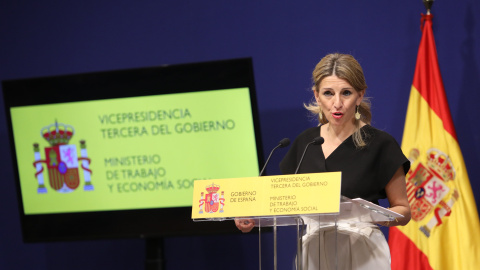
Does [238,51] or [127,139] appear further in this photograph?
[238,51]

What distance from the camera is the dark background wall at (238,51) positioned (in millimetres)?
4078

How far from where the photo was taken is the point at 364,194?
8.32 feet

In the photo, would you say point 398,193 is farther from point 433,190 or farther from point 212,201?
point 433,190

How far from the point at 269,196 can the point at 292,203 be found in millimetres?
83

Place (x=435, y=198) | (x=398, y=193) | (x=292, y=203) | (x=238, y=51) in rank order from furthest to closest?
(x=238, y=51) < (x=435, y=198) < (x=398, y=193) < (x=292, y=203)

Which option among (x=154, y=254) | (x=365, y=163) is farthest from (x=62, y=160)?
(x=365, y=163)

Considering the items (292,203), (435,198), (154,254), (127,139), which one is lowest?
(154,254)

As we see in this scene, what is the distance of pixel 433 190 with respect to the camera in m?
3.71

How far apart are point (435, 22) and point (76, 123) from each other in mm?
2275

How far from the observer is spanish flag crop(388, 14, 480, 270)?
364 cm

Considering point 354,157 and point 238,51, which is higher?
point 238,51

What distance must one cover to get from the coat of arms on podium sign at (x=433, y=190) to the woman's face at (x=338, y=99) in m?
1.26

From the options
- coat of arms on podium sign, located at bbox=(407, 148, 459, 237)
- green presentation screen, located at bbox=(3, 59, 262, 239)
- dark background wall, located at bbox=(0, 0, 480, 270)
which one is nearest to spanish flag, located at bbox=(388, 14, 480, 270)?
coat of arms on podium sign, located at bbox=(407, 148, 459, 237)

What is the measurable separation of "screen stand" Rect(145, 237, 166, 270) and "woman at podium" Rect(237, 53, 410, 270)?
6.02 feet
